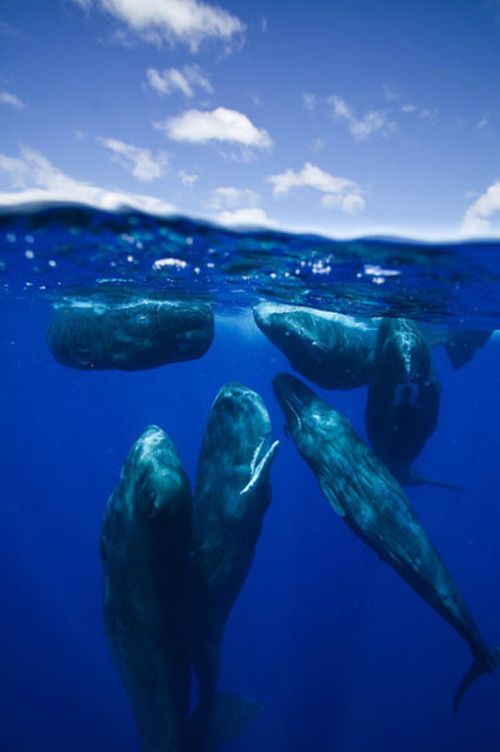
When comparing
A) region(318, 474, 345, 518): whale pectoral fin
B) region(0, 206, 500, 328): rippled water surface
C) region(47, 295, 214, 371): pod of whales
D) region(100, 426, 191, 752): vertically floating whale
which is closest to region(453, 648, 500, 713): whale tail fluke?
region(318, 474, 345, 518): whale pectoral fin

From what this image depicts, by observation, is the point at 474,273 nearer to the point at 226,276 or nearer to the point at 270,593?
the point at 226,276

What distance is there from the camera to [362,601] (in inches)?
1346

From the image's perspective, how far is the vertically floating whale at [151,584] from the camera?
5.96 metres

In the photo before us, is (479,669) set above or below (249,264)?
below

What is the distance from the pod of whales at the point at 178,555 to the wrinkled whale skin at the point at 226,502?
2 centimetres

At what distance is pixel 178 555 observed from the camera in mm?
6156

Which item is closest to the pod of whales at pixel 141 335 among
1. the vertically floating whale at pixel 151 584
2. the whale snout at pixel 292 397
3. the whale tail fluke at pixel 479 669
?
the whale snout at pixel 292 397

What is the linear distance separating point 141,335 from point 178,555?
A: 6.04 metres

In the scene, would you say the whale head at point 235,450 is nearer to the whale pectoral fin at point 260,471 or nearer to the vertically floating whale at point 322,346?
the whale pectoral fin at point 260,471

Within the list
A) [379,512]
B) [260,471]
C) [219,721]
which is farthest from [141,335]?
[219,721]

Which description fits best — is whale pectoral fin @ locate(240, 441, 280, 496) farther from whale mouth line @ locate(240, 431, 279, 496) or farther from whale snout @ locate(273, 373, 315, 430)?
whale snout @ locate(273, 373, 315, 430)

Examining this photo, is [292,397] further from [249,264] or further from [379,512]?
[249,264]

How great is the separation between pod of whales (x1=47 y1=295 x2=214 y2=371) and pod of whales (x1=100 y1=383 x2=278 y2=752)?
2.46 m

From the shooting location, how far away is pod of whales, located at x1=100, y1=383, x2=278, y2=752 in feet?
20.1
